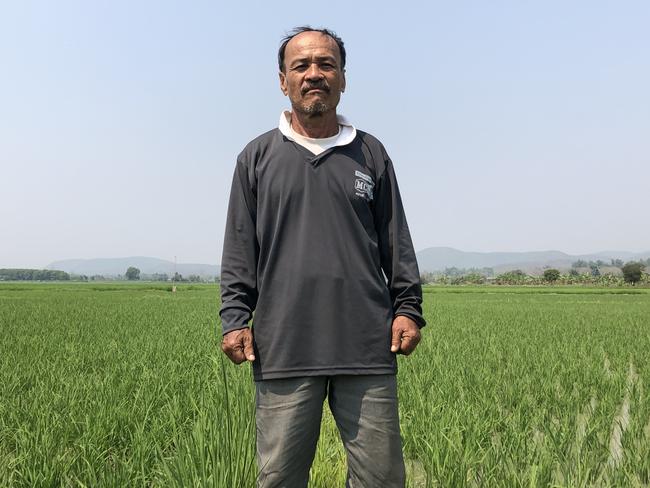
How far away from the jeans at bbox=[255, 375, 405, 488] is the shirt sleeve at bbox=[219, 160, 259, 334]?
0.25 meters

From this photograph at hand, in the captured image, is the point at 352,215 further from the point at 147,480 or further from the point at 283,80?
the point at 147,480

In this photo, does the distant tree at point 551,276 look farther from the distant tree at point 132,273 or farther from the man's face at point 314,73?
the distant tree at point 132,273

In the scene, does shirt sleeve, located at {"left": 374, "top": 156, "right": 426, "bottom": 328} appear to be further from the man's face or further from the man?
the man's face

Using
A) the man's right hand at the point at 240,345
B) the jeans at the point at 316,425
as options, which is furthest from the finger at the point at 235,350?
the jeans at the point at 316,425

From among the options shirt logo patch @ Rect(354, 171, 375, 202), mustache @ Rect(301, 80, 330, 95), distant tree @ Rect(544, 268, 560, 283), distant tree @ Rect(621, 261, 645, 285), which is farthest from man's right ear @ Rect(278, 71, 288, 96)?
distant tree @ Rect(544, 268, 560, 283)

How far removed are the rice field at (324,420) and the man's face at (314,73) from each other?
892 mm

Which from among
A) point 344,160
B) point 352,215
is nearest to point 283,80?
point 344,160

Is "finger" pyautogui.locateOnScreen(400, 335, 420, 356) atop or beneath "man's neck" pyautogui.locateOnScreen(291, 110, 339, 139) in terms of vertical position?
beneath

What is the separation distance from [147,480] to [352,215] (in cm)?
181

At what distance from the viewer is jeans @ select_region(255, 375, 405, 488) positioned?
4.89 ft

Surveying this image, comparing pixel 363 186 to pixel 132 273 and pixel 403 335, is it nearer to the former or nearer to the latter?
pixel 403 335

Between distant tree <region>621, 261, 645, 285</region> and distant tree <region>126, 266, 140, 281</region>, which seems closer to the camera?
distant tree <region>621, 261, 645, 285</region>

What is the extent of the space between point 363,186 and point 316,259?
287mm

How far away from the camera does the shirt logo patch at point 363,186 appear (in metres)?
1.59
